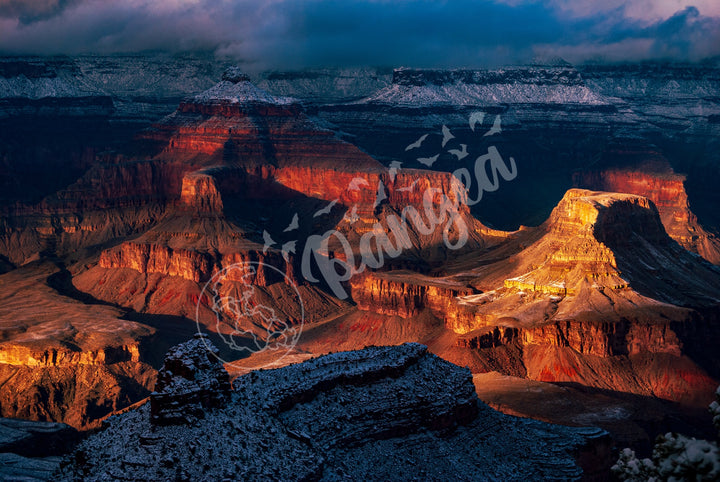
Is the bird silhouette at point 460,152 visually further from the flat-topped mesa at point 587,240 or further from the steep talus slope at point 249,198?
the flat-topped mesa at point 587,240

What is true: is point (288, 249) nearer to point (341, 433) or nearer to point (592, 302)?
point (592, 302)

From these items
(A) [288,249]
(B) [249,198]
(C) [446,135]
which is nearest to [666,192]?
(C) [446,135]

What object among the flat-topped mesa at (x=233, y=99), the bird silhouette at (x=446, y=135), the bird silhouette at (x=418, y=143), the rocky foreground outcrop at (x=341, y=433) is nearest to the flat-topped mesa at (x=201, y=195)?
the flat-topped mesa at (x=233, y=99)

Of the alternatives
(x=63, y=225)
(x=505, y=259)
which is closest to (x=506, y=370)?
(x=505, y=259)

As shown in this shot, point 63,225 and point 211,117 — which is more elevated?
point 211,117

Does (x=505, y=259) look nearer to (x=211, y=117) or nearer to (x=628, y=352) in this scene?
(x=628, y=352)

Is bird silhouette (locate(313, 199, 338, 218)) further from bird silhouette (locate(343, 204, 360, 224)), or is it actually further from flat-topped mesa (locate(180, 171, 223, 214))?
flat-topped mesa (locate(180, 171, 223, 214))
